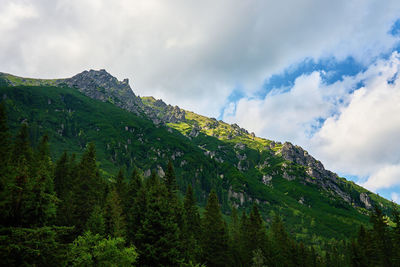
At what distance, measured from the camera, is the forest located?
867 inches

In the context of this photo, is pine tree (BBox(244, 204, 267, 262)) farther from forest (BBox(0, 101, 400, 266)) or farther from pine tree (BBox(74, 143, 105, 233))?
pine tree (BBox(74, 143, 105, 233))

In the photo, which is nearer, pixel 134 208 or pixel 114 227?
pixel 114 227

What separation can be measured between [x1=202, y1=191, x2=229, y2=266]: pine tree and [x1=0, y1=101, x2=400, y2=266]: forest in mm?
192

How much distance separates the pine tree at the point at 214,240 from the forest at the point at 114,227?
192mm

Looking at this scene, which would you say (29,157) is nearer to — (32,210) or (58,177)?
(58,177)

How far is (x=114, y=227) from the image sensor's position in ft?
124

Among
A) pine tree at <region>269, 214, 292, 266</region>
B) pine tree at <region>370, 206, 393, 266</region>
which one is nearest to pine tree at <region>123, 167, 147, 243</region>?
pine tree at <region>269, 214, 292, 266</region>

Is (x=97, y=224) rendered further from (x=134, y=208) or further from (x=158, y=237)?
(x=134, y=208)

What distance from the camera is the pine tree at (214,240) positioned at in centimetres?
5197

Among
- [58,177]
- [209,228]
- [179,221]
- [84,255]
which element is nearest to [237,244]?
[209,228]

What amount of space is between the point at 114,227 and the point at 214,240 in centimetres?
2429

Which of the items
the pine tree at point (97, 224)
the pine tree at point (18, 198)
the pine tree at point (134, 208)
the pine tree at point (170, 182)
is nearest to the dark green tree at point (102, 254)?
the pine tree at point (18, 198)

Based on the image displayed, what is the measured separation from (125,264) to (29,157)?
44.1 metres

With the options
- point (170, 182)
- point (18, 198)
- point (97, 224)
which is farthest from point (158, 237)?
point (170, 182)
